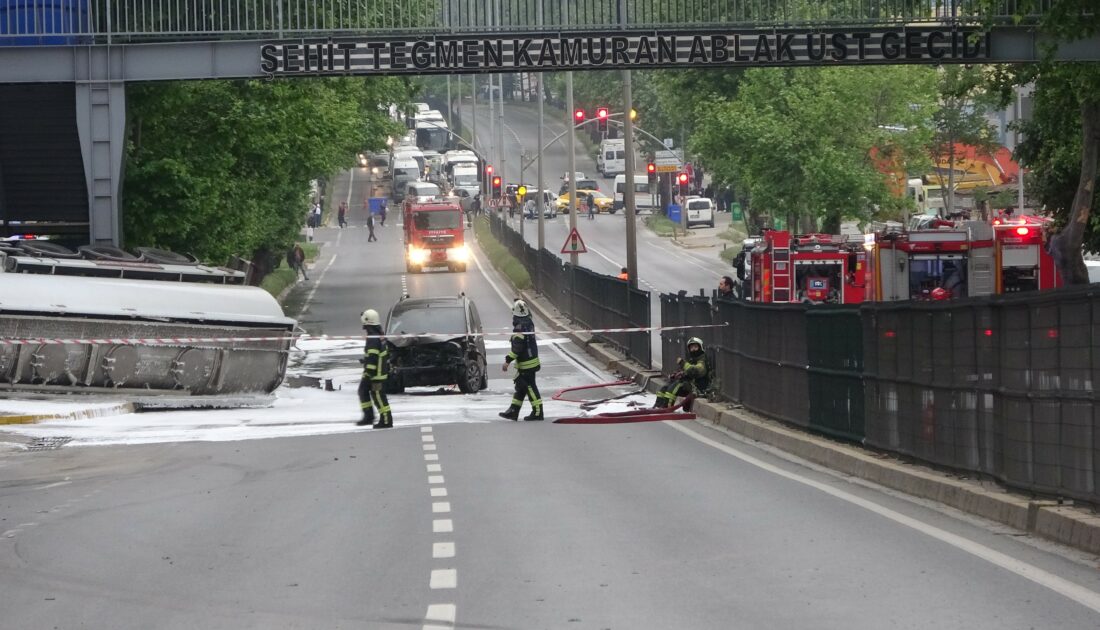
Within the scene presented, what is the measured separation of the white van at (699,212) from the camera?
10000 cm

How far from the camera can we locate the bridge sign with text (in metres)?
28.0

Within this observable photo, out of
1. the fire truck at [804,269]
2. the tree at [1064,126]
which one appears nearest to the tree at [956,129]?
the tree at [1064,126]

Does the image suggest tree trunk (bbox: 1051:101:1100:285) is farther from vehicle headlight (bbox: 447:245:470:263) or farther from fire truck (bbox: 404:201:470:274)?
vehicle headlight (bbox: 447:245:470:263)

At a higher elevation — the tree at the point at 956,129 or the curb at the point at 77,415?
the tree at the point at 956,129

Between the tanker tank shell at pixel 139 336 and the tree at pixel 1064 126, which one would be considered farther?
the tanker tank shell at pixel 139 336

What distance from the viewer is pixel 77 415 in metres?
23.4

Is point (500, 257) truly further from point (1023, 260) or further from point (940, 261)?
point (1023, 260)

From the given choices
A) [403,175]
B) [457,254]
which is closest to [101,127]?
[457,254]

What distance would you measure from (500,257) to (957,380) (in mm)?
60644

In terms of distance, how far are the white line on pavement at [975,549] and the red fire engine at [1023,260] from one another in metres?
17.7

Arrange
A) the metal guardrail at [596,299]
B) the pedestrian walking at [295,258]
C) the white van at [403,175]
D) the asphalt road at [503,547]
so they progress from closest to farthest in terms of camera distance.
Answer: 1. the asphalt road at [503,547]
2. the metal guardrail at [596,299]
3. the pedestrian walking at [295,258]
4. the white van at [403,175]

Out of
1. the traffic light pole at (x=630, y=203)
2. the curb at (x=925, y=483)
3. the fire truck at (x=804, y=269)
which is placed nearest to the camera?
the curb at (x=925, y=483)

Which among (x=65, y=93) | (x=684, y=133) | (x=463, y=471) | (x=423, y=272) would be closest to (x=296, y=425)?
(x=463, y=471)

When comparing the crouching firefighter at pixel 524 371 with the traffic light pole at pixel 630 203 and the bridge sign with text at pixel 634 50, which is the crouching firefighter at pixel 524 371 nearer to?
the bridge sign with text at pixel 634 50
